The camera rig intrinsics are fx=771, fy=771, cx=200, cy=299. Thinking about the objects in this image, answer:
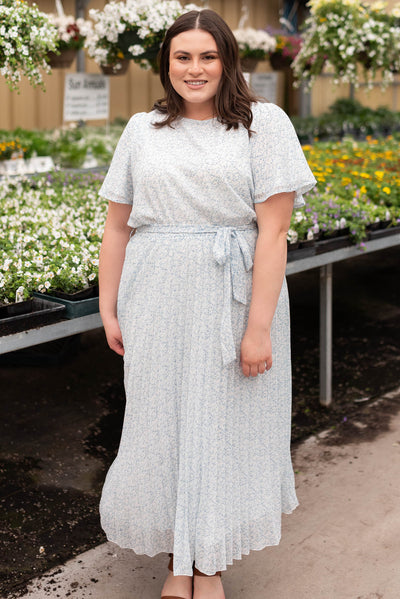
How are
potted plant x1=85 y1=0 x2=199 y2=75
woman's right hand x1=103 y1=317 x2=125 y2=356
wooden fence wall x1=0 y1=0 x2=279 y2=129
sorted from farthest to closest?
1. wooden fence wall x1=0 y1=0 x2=279 y2=129
2. potted plant x1=85 y1=0 x2=199 y2=75
3. woman's right hand x1=103 y1=317 x2=125 y2=356

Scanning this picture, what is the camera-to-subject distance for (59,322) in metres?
2.56

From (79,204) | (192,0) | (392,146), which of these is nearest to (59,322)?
(79,204)

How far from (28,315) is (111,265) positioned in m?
0.40

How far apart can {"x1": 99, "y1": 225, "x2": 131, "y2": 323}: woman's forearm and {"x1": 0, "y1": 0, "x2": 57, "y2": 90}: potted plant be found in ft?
4.47

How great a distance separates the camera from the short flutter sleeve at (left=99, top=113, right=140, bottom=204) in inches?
83.0

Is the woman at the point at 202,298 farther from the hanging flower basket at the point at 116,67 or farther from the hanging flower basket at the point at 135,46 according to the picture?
the hanging flower basket at the point at 116,67

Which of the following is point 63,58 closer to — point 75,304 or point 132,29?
point 132,29

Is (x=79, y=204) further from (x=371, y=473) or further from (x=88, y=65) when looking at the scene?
(x=88, y=65)

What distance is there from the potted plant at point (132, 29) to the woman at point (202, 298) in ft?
9.47

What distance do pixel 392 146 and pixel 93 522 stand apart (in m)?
4.47

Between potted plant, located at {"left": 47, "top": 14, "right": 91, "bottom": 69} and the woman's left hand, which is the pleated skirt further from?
potted plant, located at {"left": 47, "top": 14, "right": 91, "bottom": 69}

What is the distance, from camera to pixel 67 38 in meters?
5.01

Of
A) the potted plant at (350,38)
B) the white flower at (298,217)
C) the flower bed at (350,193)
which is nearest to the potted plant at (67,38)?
the flower bed at (350,193)

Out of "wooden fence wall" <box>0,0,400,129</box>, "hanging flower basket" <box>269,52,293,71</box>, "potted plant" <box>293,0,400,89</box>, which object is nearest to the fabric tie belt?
"wooden fence wall" <box>0,0,400,129</box>
